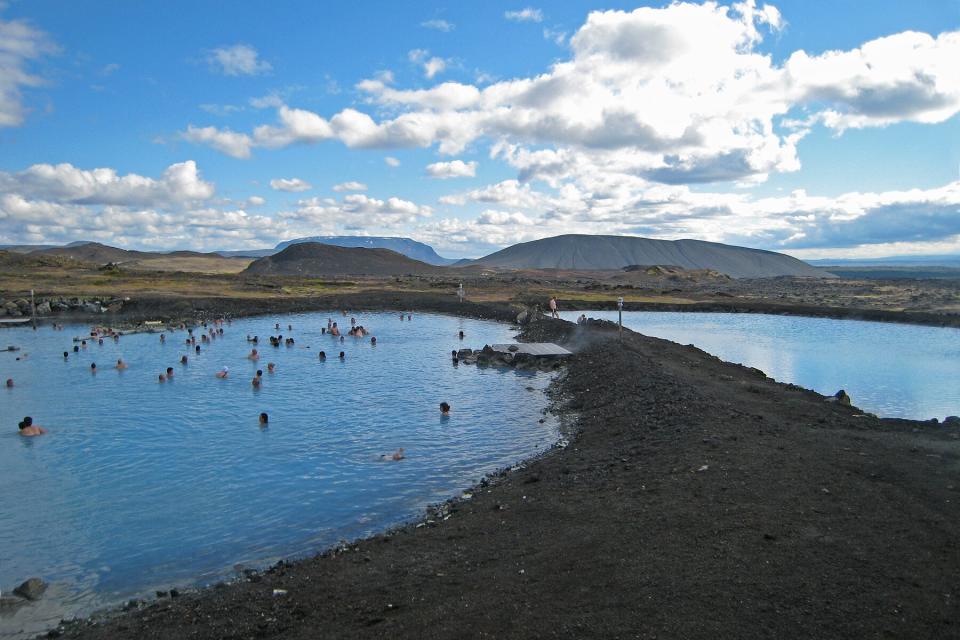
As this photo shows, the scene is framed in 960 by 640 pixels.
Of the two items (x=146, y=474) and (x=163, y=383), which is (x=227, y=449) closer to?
(x=146, y=474)

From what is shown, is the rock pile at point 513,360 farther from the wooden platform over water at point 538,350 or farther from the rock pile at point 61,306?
the rock pile at point 61,306

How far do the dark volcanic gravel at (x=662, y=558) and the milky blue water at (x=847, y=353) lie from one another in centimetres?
985

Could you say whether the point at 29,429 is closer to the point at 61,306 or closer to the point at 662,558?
the point at 662,558

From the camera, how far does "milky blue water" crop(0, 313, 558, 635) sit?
10383 mm

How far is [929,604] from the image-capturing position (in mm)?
6434

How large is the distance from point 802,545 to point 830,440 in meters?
6.15

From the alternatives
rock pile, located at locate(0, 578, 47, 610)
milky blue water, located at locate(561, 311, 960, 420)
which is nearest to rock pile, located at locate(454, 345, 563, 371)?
milky blue water, located at locate(561, 311, 960, 420)

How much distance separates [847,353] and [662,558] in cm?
3141

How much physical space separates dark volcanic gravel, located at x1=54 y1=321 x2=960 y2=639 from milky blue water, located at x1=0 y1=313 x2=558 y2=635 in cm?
179

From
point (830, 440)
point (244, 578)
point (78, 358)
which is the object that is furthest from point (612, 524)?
point (78, 358)

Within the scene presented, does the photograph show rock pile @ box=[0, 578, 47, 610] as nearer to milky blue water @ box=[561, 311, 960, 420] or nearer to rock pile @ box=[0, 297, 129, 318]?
milky blue water @ box=[561, 311, 960, 420]

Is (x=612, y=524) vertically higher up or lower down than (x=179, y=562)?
higher up

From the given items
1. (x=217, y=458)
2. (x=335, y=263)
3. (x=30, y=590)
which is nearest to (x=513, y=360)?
(x=217, y=458)

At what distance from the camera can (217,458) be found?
52.6 feet
